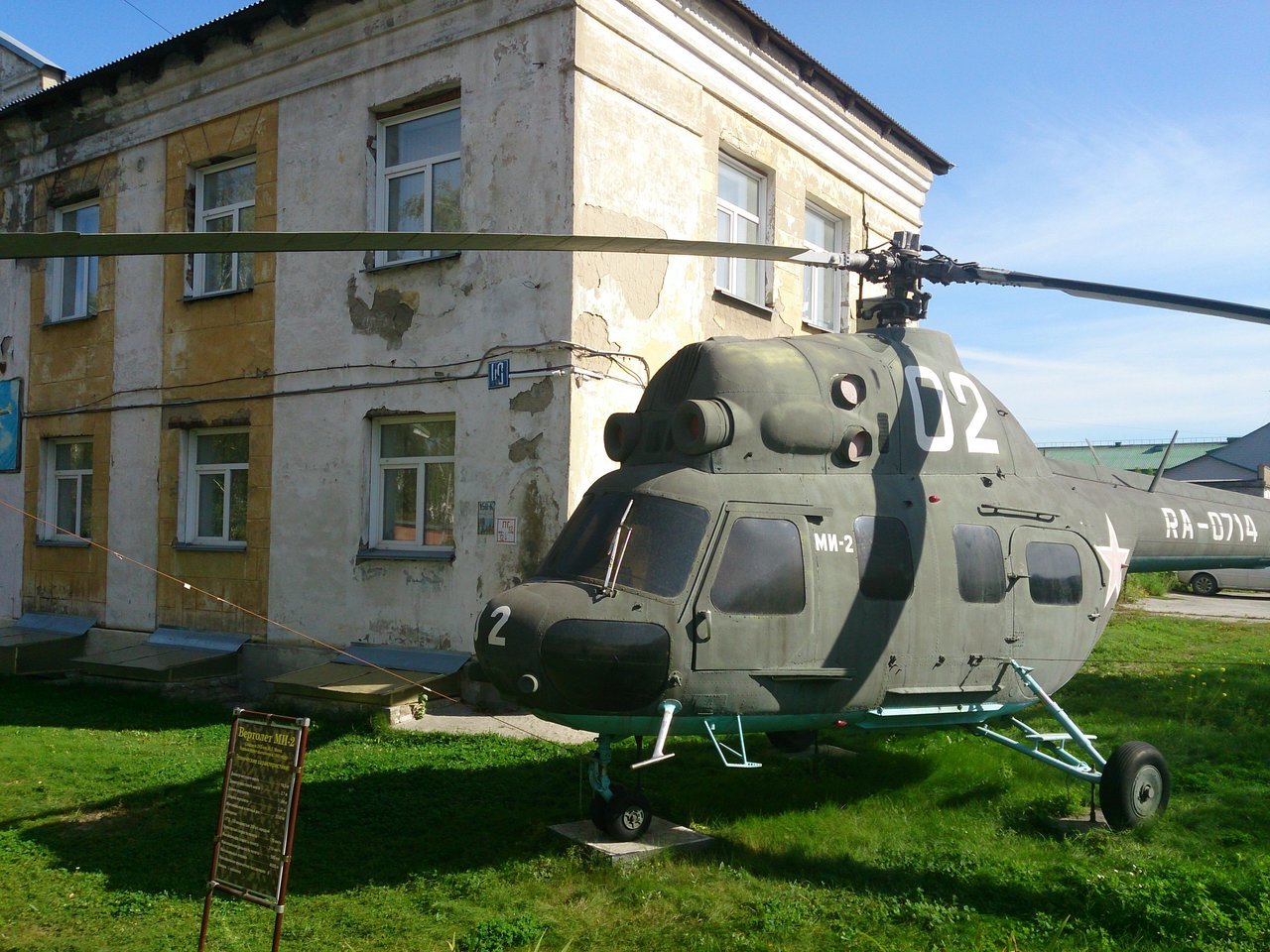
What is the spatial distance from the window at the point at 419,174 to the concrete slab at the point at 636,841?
6805 mm

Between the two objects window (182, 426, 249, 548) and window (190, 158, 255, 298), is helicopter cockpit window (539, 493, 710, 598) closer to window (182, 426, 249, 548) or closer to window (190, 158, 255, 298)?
window (182, 426, 249, 548)

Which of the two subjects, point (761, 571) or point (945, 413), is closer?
point (761, 571)

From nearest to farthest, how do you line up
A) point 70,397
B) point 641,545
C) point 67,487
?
point 641,545 → point 70,397 → point 67,487

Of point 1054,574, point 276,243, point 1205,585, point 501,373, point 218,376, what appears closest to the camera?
point 276,243

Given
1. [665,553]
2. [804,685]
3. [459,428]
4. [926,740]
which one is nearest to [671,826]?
[804,685]

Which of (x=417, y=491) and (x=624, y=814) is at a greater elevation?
(x=417, y=491)

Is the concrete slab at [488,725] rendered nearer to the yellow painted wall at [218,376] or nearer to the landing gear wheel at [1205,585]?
the yellow painted wall at [218,376]

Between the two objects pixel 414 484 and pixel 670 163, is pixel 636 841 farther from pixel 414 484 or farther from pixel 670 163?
pixel 670 163

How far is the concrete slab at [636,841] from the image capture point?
238 inches

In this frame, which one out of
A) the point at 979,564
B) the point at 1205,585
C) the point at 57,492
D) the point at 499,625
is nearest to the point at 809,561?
the point at 979,564

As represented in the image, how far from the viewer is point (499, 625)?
591 centimetres

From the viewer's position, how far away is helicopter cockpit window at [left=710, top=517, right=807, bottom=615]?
607cm

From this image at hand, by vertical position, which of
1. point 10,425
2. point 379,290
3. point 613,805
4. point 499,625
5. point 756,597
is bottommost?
point 613,805

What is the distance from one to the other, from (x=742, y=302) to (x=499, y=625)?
769 cm
